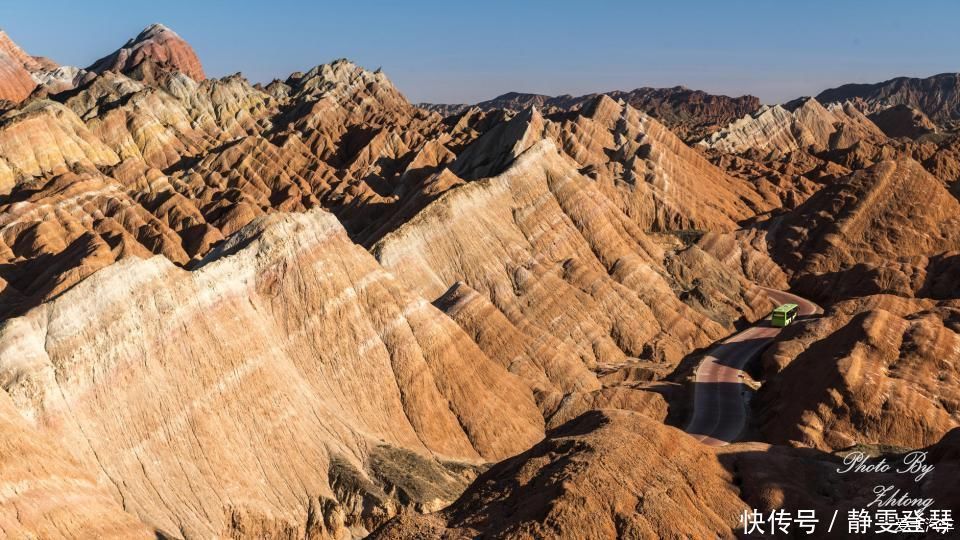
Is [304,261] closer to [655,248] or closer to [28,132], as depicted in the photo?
[655,248]

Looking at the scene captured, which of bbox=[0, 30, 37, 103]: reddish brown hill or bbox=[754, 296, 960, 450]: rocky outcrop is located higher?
bbox=[0, 30, 37, 103]: reddish brown hill

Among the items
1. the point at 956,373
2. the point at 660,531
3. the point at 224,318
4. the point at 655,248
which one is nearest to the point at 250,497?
the point at 224,318

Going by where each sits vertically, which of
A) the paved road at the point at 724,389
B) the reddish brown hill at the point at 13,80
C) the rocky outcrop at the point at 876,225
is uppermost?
the reddish brown hill at the point at 13,80

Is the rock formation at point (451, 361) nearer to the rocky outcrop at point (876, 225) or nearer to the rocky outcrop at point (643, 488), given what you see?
the rocky outcrop at point (643, 488)

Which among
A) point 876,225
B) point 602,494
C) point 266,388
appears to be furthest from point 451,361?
point 876,225

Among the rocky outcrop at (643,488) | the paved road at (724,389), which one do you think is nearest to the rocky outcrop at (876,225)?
the paved road at (724,389)

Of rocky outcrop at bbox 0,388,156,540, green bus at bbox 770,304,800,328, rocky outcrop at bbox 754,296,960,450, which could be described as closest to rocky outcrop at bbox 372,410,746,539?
rocky outcrop at bbox 0,388,156,540

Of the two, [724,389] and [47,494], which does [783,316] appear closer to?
[724,389]

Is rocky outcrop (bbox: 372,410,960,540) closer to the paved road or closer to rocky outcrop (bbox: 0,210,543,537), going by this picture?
rocky outcrop (bbox: 0,210,543,537)
